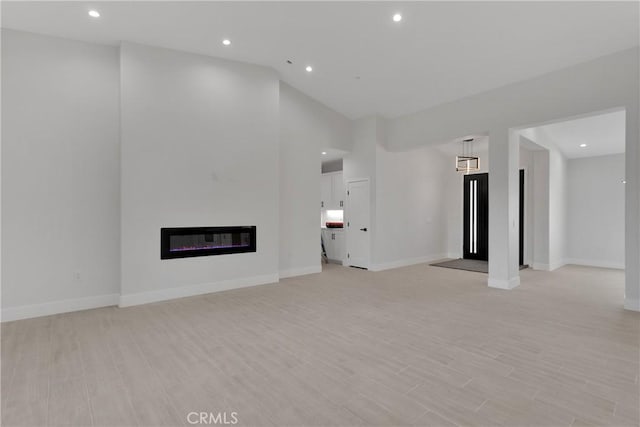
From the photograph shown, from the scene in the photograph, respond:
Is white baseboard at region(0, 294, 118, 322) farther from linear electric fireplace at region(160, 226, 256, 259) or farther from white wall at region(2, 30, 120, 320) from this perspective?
linear electric fireplace at region(160, 226, 256, 259)

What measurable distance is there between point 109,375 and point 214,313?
1687 millimetres

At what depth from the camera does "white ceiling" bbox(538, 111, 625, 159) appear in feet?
19.6

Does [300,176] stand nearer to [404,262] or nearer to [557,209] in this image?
[404,262]

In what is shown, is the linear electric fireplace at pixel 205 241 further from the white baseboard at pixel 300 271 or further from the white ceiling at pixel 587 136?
the white ceiling at pixel 587 136

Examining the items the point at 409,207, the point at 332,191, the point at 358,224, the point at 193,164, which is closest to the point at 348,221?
the point at 358,224

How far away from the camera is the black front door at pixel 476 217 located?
8.83 metres

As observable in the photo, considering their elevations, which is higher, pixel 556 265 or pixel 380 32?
pixel 380 32

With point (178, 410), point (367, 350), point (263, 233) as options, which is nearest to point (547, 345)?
point (367, 350)

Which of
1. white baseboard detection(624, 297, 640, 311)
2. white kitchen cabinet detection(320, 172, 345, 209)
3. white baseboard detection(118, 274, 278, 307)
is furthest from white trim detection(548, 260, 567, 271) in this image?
white baseboard detection(118, 274, 278, 307)

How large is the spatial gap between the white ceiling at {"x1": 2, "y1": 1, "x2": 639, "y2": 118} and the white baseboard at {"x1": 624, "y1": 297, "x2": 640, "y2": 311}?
3.41m

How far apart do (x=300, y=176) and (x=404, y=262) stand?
345cm

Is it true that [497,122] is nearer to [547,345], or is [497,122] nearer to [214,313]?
[547,345]

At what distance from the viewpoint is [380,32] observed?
4.53 metres

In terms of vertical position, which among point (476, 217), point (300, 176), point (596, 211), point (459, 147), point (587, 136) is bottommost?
point (476, 217)
